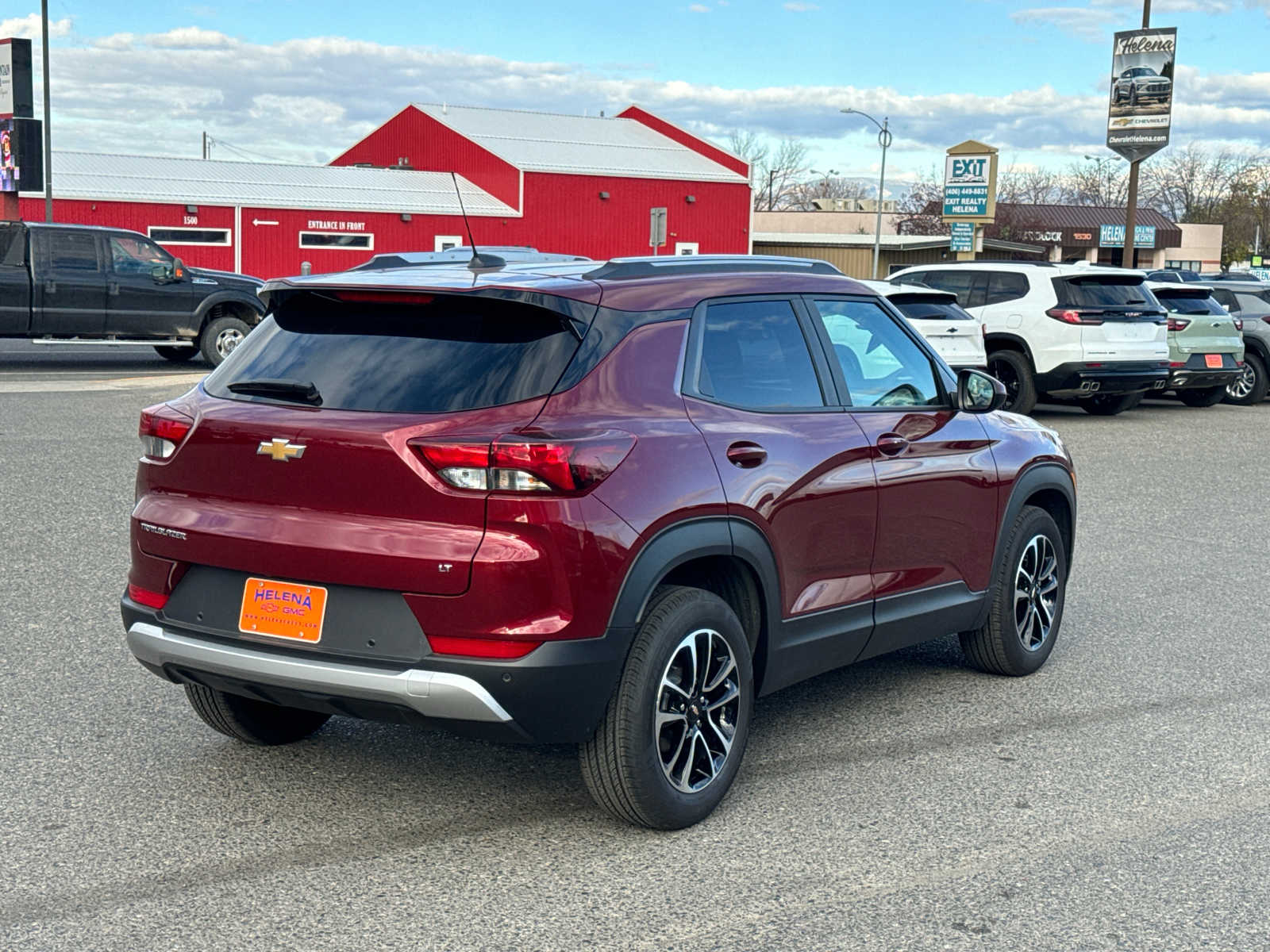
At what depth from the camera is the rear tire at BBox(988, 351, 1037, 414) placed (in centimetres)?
1731

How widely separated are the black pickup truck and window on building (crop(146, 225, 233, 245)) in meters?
20.9

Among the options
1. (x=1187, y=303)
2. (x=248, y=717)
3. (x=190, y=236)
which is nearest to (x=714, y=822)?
(x=248, y=717)

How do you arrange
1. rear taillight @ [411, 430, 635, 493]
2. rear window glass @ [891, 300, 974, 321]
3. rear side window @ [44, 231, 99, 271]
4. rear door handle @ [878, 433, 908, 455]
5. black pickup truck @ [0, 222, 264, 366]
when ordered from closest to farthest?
rear taillight @ [411, 430, 635, 493] < rear door handle @ [878, 433, 908, 455] < rear window glass @ [891, 300, 974, 321] < black pickup truck @ [0, 222, 264, 366] < rear side window @ [44, 231, 99, 271]

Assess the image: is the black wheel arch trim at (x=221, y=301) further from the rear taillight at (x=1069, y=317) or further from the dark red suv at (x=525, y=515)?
Answer: the dark red suv at (x=525, y=515)

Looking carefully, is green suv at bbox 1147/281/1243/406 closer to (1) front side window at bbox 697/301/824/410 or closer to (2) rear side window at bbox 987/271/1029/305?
(2) rear side window at bbox 987/271/1029/305

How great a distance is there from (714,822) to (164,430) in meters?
2.04

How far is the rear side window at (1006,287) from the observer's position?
1748 cm

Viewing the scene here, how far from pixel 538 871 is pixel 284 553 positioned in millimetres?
1120

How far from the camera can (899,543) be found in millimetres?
5371

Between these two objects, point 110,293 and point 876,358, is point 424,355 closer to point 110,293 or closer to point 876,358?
point 876,358

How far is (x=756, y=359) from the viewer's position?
4891 millimetres

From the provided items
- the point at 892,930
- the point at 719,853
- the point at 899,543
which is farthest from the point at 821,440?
the point at 892,930

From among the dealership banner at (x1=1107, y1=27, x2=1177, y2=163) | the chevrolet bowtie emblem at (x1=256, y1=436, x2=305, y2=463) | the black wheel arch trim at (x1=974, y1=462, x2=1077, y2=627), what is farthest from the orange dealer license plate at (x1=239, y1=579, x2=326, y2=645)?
the dealership banner at (x1=1107, y1=27, x2=1177, y2=163)

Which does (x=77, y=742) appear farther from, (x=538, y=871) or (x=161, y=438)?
(x=538, y=871)
